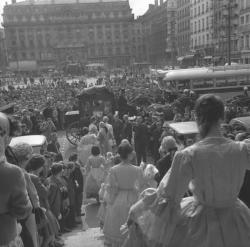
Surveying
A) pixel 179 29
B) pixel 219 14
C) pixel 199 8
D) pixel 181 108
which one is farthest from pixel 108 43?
pixel 181 108

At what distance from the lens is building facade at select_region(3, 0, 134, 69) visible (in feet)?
371

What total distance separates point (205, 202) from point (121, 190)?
2582mm

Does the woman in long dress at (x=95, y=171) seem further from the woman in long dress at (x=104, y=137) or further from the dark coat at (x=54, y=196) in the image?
the woman in long dress at (x=104, y=137)

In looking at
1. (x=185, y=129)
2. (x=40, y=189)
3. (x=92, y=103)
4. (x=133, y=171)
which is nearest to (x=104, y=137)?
(x=185, y=129)

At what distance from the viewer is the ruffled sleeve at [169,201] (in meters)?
2.51

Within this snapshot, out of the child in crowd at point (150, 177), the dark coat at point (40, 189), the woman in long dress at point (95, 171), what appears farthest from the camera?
the woman in long dress at point (95, 171)

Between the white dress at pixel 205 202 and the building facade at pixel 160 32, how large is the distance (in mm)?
86255

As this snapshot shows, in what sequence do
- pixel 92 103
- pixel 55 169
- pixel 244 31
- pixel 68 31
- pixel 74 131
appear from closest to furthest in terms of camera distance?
pixel 55 169 < pixel 74 131 < pixel 92 103 < pixel 244 31 < pixel 68 31

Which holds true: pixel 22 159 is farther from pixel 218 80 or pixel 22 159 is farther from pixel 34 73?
pixel 34 73

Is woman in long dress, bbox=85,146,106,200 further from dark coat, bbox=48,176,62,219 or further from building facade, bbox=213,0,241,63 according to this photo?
building facade, bbox=213,0,241,63

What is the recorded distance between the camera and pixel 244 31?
55.4 meters

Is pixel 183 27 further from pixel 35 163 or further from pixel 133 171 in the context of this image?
pixel 35 163

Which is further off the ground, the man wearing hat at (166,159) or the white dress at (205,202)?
the white dress at (205,202)

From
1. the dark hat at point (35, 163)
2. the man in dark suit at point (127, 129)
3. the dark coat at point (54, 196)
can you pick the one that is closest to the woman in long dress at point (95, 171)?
the dark coat at point (54, 196)
